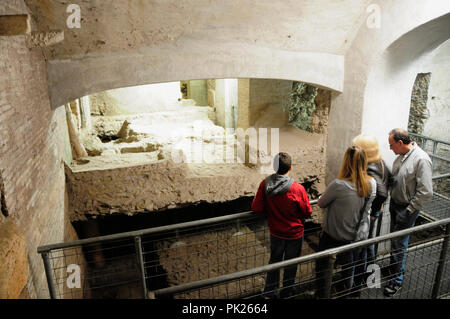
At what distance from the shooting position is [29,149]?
139 inches

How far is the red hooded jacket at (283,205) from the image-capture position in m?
3.24

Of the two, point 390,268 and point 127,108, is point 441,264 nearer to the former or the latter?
point 390,268

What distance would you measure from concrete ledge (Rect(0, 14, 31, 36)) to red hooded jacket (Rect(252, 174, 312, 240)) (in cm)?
245

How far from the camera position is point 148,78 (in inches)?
195

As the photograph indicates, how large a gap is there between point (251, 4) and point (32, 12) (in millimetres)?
2894

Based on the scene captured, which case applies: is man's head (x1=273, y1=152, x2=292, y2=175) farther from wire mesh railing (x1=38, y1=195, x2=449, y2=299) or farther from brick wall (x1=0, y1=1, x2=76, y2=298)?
brick wall (x1=0, y1=1, x2=76, y2=298)

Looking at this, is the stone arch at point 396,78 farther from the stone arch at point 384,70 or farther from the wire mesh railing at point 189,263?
the wire mesh railing at point 189,263

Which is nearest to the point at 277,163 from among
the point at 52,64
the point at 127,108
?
the point at 52,64

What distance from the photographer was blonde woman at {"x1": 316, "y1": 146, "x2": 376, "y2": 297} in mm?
3012

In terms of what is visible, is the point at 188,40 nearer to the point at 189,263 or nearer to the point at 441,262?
the point at 189,263

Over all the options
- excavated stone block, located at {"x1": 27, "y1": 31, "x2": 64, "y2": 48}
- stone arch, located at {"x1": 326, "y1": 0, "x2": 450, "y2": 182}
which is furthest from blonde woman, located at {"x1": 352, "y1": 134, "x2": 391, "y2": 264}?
excavated stone block, located at {"x1": 27, "y1": 31, "x2": 64, "y2": 48}

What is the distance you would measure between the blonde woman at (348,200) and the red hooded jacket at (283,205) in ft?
0.74

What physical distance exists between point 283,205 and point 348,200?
620mm
